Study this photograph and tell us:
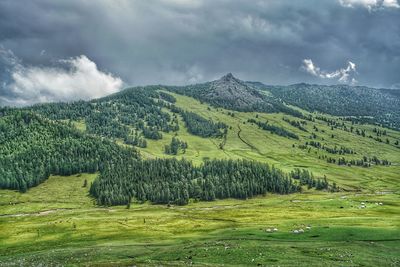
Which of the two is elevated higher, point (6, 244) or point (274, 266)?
point (274, 266)

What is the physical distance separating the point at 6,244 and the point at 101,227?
29076 millimetres

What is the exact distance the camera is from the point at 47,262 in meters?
66.4

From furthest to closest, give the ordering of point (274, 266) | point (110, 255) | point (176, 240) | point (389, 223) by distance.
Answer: point (389, 223) → point (176, 240) → point (110, 255) → point (274, 266)

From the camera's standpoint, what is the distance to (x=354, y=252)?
6519 cm

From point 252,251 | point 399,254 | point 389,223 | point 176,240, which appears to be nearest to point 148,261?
point 252,251

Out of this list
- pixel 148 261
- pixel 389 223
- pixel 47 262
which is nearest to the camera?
pixel 148 261

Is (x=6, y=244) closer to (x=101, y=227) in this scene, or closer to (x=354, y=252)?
(x=101, y=227)

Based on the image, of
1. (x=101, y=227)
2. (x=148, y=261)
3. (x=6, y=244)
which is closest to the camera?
(x=148, y=261)

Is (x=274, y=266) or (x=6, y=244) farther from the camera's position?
(x=6, y=244)

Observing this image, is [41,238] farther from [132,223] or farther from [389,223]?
[389,223]

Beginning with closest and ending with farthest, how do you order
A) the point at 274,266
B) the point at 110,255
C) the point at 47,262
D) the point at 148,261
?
the point at 274,266 → the point at 148,261 → the point at 47,262 → the point at 110,255

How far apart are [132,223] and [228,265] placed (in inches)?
3378

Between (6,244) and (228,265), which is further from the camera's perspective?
(6,244)

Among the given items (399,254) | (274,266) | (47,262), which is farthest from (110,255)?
(399,254)
